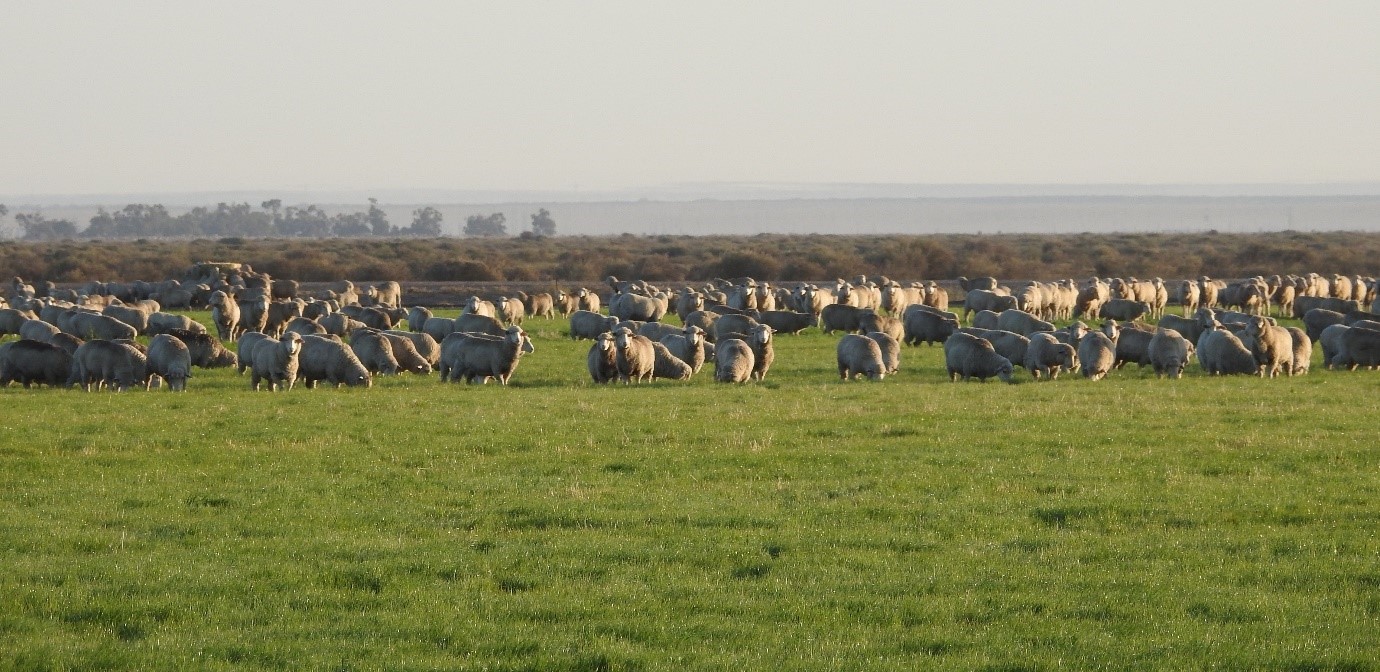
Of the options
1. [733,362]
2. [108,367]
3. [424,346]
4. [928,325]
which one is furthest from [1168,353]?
[108,367]

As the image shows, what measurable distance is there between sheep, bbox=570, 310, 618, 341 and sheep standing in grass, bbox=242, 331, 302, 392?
12.9 metres

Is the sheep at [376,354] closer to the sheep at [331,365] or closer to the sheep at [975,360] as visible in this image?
the sheep at [331,365]

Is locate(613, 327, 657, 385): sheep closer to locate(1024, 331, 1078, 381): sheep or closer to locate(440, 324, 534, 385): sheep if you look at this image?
locate(440, 324, 534, 385): sheep

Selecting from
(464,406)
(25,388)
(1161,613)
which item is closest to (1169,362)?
(464,406)

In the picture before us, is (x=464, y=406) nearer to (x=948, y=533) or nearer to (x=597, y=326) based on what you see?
(x=948, y=533)

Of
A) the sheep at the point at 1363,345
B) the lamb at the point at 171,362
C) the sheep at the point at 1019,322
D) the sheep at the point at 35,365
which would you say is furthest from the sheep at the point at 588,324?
the sheep at the point at 1363,345

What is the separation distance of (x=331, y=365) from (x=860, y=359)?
9.51 metres

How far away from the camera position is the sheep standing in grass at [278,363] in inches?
980

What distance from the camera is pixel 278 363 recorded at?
24891mm

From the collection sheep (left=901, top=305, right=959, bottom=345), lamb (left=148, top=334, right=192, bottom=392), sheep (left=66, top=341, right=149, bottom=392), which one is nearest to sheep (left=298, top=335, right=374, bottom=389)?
lamb (left=148, top=334, right=192, bottom=392)

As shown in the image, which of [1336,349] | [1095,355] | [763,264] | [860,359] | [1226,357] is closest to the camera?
[1095,355]

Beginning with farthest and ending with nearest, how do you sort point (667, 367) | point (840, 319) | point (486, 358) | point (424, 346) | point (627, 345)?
1. point (840, 319)
2. point (424, 346)
3. point (667, 367)
4. point (486, 358)
5. point (627, 345)

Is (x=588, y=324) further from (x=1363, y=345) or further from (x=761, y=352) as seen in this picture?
(x=1363, y=345)

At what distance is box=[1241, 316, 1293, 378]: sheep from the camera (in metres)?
27.4
